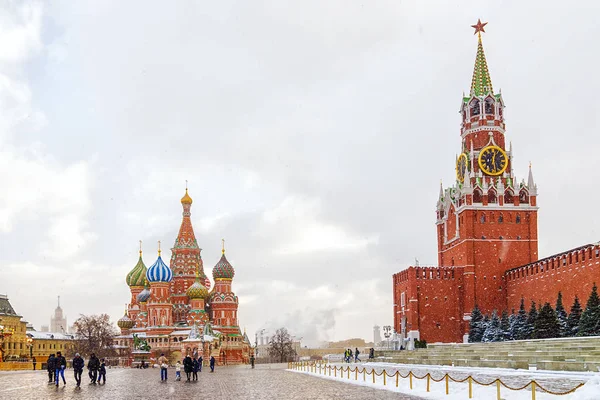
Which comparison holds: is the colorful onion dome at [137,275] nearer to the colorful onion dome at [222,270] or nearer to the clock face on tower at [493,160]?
the colorful onion dome at [222,270]

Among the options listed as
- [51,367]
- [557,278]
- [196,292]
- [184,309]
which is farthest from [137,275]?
[51,367]

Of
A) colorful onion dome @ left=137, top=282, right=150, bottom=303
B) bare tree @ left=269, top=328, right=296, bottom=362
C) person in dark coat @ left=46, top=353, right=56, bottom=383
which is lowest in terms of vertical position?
bare tree @ left=269, top=328, right=296, bottom=362

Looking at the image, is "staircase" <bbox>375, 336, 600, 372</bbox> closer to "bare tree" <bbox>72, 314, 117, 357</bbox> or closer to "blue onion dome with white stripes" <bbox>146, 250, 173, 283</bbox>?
"blue onion dome with white stripes" <bbox>146, 250, 173, 283</bbox>

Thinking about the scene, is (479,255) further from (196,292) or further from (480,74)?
(196,292)

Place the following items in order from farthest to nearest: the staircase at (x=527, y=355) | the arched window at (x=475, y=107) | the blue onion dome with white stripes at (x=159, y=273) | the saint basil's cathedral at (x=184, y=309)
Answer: the blue onion dome with white stripes at (x=159, y=273), the saint basil's cathedral at (x=184, y=309), the arched window at (x=475, y=107), the staircase at (x=527, y=355)

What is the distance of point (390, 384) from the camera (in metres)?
21.4

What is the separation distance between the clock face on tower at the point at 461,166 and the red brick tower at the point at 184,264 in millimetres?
26960

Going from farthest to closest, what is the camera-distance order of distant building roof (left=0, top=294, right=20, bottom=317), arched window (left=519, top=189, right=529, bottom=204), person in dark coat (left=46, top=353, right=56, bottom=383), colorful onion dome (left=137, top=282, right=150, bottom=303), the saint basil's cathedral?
distant building roof (left=0, top=294, right=20, bottom=317) < colorful onion dome (left=137, top=282, right=150, bottom=303) < the saint basil's cathedral < arched window (left=519, top=189, right=529, bottom=204) < person in dark coat (left=46, top=353, right=56, bottom=383)

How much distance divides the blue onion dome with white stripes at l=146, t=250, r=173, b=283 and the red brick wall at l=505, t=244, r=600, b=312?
29.8 meters

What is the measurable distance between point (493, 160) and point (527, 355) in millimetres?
34426

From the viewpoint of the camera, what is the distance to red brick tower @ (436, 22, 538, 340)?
177 ft

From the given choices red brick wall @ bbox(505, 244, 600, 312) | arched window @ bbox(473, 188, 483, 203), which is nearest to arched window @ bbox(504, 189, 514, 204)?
arched window @ bbox(473, 188, 483, 203)

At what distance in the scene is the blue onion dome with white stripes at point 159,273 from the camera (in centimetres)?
6731

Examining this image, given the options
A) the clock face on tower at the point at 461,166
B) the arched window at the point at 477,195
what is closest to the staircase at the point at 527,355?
the arched window at the point at 477,195
